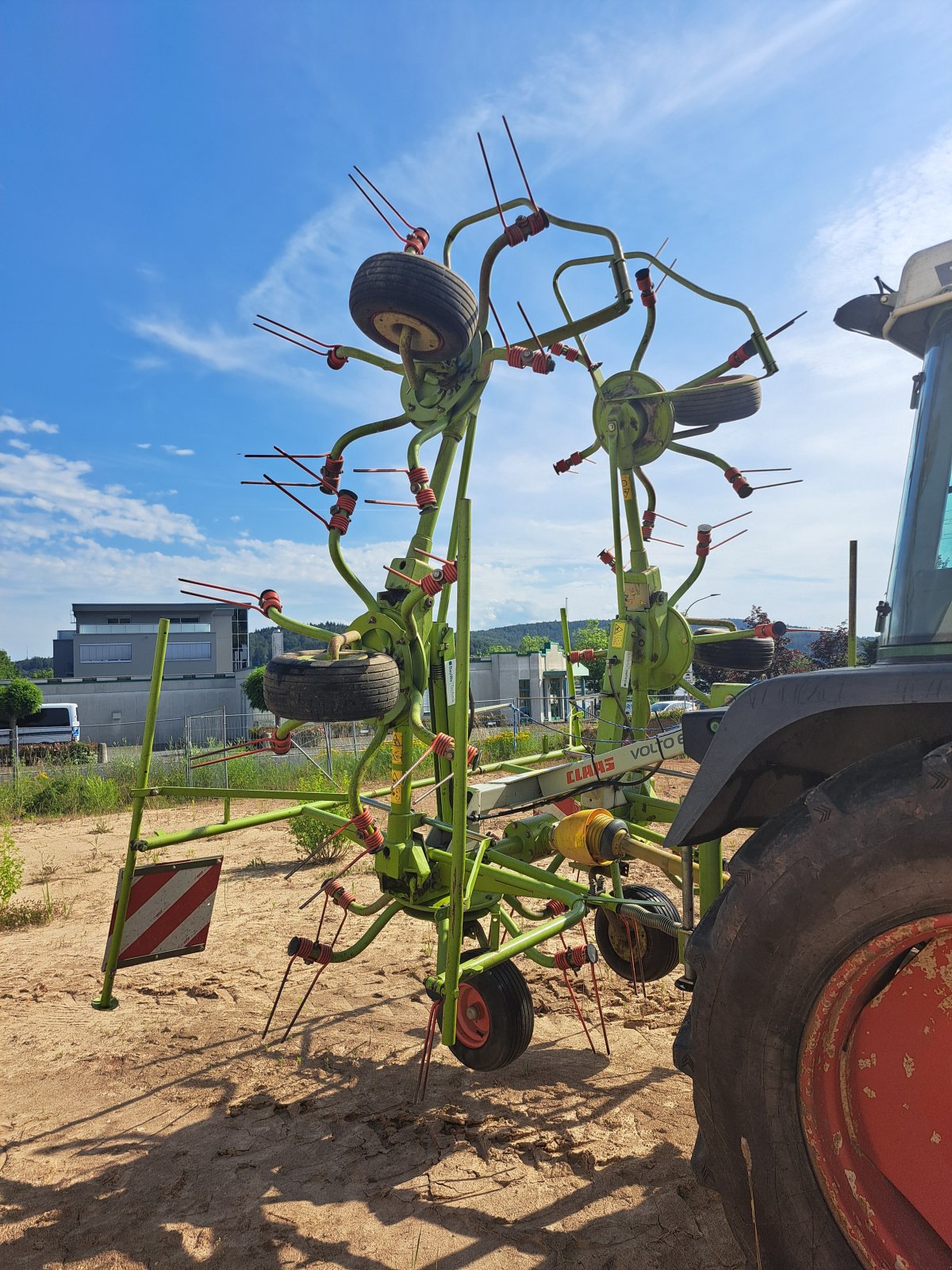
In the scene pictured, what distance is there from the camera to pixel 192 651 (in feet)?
148

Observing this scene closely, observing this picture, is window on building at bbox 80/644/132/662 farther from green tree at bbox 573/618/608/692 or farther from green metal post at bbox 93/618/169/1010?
green metal post at bbox 93/618/169/1010

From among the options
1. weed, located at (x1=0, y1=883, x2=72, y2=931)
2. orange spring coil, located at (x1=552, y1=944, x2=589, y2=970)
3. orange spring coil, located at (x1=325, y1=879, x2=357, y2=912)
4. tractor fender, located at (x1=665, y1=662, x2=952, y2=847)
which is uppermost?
tractor fender, located at (x1=665, y1=662, x2=952, y2=847)

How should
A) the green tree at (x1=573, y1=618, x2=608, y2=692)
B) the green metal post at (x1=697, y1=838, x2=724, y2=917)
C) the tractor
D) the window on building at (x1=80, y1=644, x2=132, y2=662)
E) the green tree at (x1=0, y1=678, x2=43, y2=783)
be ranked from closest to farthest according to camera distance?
the tractor
the green metal post at (x1=697, y1=838, x2=724, y2=917)
the green tree at (x1=0, y1=678, x2=43, y2=783)
the green tree at (x1=573, y1=618, x2=608, y2=692)
the window on building at (x1=80, y1=644, x2=132, y2=662)

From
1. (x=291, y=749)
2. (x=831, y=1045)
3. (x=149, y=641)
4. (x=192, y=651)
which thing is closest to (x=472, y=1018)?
(x=831, y=1045)

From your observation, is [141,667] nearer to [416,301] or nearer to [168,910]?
[168,910]

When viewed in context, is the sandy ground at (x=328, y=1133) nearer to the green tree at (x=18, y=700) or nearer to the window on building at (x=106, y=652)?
the green tree at (x=18, y=700)

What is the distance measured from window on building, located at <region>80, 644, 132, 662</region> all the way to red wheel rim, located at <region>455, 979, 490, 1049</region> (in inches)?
1877

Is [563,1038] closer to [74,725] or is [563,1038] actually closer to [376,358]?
[376,358]

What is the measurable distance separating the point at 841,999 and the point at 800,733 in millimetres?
591

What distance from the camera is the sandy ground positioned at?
236cm

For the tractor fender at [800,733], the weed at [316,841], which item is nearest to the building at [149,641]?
the weed at [316,841]

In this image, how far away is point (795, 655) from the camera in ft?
50.6

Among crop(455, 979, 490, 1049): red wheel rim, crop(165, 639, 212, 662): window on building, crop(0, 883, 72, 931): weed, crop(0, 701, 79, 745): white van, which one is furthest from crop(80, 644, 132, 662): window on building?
crop(455, 979, 490, 1049): red wheel rim

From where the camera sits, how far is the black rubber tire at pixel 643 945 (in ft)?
13.9
